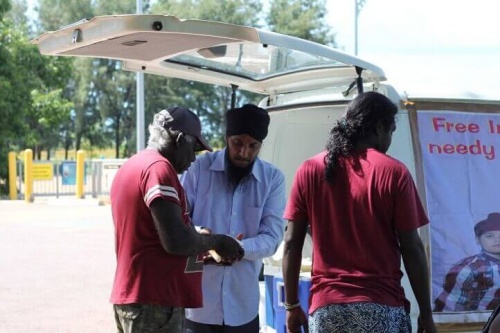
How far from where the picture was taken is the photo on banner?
172 inches

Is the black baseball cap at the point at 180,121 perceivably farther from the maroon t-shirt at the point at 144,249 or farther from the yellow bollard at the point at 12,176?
the yellow bollard at the point at 12,176

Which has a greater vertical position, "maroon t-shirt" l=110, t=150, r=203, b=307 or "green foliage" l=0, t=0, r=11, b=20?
"green foliage" l=0, t=0, r=11, b=20

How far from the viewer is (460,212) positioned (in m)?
4.45

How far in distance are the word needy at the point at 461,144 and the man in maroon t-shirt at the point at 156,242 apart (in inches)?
69.8

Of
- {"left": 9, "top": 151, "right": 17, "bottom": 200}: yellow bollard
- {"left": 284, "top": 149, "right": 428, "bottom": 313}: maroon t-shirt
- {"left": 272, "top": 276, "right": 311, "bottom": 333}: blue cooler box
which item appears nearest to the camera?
{"left": 284, "top": 149, "right": 428, "bottom": 313}: maroon t-shirt

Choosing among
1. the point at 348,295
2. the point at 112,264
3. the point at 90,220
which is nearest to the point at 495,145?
the point at 348,295

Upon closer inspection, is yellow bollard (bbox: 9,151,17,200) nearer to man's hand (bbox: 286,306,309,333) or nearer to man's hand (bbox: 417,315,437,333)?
man's hand (bbox: 286,306,309,333)

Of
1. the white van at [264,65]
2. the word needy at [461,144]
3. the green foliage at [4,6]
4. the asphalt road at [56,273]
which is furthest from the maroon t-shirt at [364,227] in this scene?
the green foliage at [4,6]

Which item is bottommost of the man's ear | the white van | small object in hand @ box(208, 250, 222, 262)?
small object in hand @ box(208, 250, 222, 262)

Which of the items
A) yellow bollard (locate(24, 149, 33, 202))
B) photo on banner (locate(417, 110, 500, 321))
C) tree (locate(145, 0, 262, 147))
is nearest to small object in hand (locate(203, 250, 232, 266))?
photo on banner (locate(417, 110, 500, 321))

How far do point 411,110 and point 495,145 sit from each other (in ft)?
2.11

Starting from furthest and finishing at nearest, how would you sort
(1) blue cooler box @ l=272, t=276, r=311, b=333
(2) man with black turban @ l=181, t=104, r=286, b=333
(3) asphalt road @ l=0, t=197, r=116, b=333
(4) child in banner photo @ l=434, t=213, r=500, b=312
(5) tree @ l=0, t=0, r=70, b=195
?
(5) tree @ l=0, t=0, r=70, b=195 < (3) asphalt road @ l=0, t=197, r=116, b=333 < (4) child in banner photo @ l=434, t=213, r=500, b=312 < (1) blue cooler box @ l=272, t=276, r=311, b=333 < (2) man with black turban @ l=181, t=104, r=286, b=333

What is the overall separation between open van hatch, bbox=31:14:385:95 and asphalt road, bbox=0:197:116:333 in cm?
350

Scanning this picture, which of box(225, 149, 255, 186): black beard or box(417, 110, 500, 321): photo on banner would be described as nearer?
box(225, 149, 255, 186): black beard
